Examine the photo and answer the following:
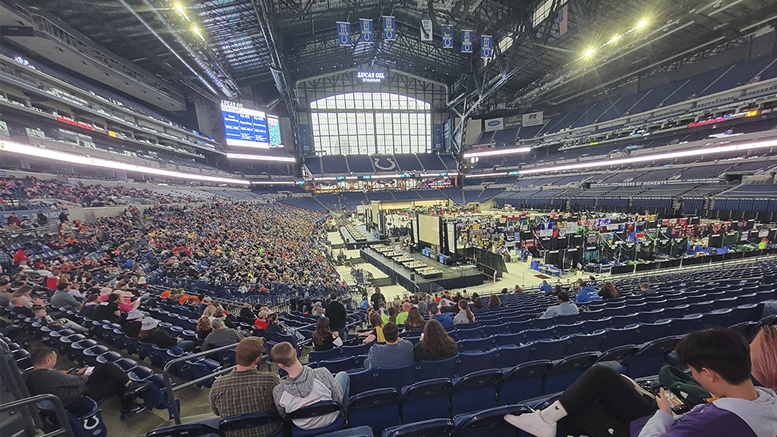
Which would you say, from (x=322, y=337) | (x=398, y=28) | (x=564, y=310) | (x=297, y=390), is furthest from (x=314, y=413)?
(x=398, y=28)

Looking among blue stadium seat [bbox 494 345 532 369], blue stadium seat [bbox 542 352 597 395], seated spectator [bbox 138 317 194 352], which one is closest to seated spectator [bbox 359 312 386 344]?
blue stadium seat [bbox 494 345 532 369]

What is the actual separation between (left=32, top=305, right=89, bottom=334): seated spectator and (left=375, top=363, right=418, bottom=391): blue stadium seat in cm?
634

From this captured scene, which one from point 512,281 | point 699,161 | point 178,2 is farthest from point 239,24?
point 699,161

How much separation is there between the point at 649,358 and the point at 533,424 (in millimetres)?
2535

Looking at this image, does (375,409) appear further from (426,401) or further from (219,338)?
(219,338)

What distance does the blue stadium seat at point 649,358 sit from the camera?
3.34 meters

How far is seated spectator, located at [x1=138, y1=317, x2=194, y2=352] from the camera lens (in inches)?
191

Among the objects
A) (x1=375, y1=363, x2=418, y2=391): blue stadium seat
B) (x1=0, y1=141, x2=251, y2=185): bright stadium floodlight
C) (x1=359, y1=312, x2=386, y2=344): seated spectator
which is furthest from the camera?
(x1=0, y1=141, x2=251, y2=185): bright stadium floodlight

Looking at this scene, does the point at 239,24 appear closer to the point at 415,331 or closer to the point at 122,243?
the point at 122,243

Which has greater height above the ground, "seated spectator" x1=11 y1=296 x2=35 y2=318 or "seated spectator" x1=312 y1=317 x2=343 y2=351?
"seated spectator" x1=11 y1=296 x2=35 y2=318

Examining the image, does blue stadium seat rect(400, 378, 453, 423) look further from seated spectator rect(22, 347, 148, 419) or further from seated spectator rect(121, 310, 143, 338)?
seated spectator rect(121, 310, 143, 338)

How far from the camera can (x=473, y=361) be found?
3760 mm

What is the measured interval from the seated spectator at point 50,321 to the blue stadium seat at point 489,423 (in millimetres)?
7512

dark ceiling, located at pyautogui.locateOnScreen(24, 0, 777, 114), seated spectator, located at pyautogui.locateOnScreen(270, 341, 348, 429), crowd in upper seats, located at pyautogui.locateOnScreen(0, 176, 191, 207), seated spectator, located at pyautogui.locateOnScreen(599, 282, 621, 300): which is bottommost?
seated spectator, located at pyautogui.locateOnScreen(599, 282, 621, 300)
